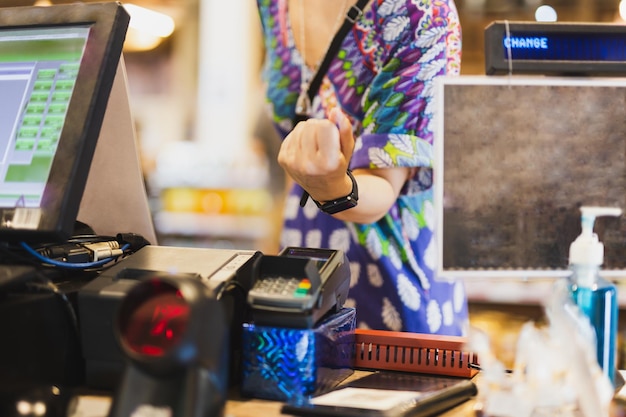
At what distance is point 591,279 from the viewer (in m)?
0.75

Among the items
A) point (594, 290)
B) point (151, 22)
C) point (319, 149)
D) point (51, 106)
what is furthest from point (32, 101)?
point (151, 22)

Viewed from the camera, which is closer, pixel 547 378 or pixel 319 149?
pixel 547 378

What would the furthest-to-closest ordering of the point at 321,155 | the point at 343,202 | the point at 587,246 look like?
the point at 343,202
the point at 321,155
the point at 587,246

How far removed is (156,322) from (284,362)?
6.8 inches

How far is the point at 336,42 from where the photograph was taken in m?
1.26

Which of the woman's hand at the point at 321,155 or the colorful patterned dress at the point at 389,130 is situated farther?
the colorful patterned dress at the point at 389,130

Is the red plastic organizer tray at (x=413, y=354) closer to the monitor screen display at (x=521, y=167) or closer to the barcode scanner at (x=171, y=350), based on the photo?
the monitor screen display at (x=521, y=167)

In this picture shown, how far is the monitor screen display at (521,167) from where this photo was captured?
30.9 inches

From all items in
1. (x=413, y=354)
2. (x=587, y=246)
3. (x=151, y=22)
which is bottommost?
(x=413, y=354)

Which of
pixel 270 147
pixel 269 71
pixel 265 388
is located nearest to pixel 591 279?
pixel 265 388

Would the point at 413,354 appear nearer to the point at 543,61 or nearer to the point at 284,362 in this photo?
the point at 284,362

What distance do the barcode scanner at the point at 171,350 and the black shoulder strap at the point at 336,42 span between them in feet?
2.39

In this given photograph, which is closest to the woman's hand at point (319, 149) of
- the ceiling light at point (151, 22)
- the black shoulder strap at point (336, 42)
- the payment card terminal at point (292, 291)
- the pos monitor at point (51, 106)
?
the payment card terminal at point (292, 291)

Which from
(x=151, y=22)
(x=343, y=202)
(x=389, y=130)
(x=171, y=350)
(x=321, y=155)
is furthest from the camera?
(x=151, y=22)
